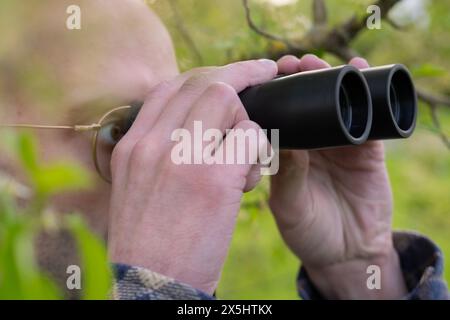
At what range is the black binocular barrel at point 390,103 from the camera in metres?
0.89

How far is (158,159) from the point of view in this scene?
0.75 metres

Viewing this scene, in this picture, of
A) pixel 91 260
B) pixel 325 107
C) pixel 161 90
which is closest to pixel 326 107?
pixel 325 107

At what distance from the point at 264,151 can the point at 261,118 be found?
0.05 metres

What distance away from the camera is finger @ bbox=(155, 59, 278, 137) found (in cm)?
77

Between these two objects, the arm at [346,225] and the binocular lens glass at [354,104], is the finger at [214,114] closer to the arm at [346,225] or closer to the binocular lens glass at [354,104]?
the binocular lens glass at [354,104]

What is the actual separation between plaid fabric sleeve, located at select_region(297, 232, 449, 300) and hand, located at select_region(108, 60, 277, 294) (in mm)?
524

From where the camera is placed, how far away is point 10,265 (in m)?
0.26

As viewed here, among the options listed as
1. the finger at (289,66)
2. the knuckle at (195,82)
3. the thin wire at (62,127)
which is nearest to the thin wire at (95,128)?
the thin wire at (62,127)

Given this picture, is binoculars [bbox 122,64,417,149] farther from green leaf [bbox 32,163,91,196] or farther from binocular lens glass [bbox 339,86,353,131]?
green leaf [bbox 32,163,91,196]

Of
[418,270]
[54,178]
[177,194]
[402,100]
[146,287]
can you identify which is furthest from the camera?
[418,270]

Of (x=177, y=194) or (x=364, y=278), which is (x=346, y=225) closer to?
(x=364, y=278)

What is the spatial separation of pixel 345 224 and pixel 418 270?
0.16 metres

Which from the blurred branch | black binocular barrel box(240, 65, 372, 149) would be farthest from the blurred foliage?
the blurred branch

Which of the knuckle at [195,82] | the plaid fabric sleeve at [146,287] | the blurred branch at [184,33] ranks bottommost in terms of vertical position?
the plaid fabric sleeve at [146,287]
